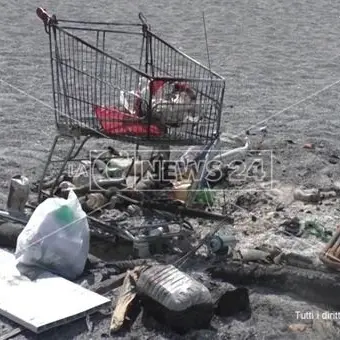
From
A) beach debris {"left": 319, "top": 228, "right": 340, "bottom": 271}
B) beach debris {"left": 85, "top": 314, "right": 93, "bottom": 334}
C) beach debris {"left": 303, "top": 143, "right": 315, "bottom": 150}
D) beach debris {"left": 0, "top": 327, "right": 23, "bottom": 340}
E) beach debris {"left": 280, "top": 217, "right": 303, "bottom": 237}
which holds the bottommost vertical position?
beach debris {"left": 0, "top": 327, "right": 23, "bottom": 340}

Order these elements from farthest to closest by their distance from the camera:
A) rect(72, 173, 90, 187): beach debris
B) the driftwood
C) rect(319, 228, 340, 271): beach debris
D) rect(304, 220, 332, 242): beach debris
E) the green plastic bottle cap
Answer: rect(72, 173, 90, 187): beach debris, rect(304, 220, 332, 242): beach debris, the green plastic bottle cap, rect(319, 228, 340, 271): beach debris, the driftwood

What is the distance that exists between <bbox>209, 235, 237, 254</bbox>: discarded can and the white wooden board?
804mm

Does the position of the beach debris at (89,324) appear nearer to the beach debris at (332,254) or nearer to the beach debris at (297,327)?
the beach debris at (297,327)

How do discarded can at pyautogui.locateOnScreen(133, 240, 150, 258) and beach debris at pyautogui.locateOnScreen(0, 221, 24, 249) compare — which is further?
beach debris at pyautogui.locateOnScreen(0, 221, 24, 249)

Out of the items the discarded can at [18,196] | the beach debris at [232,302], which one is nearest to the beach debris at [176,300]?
the beach debris at [232,302]

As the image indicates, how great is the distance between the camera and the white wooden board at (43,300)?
3682 millimetres

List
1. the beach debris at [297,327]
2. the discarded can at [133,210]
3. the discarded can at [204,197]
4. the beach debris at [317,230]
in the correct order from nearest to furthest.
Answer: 1. the beach debris at [297,327]
2. the beach debris at [317,230]
3. the discarded can at [133,210]
4. the discarded can at [204,197]

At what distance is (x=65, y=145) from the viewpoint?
6.45 meters

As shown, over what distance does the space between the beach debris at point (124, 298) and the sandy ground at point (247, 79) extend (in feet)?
0.25

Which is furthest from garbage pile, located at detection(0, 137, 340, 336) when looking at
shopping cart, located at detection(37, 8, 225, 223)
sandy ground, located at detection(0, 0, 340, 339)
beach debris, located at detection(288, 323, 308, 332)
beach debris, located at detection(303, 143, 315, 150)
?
beach debris, located at detection(303, 143, 315, 150)

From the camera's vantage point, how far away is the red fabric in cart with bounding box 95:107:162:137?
185 inches

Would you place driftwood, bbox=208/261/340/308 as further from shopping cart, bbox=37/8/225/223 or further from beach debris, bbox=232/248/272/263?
shopping cart, bbox=37/8/225/223

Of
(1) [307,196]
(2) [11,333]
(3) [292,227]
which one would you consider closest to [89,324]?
(2) [11,333]

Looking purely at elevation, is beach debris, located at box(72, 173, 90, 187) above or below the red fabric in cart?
below
